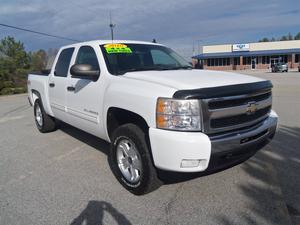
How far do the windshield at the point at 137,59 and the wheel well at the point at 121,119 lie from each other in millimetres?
605

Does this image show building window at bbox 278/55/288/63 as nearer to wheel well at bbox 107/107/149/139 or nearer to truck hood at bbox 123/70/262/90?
truck hood at bbox 123/70/262/90

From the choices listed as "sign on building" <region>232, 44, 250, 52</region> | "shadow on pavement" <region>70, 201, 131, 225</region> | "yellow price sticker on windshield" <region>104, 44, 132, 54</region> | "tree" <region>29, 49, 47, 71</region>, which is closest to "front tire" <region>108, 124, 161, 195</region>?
"shadow on pavement" <region>70, 201, 131, 225</region>

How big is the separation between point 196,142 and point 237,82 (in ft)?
3.37

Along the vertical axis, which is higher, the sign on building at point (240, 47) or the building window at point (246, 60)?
the sign on building at point (240, 47)

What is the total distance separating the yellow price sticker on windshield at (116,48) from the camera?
4.78m

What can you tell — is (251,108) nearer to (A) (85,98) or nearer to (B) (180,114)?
(B) (180,114)

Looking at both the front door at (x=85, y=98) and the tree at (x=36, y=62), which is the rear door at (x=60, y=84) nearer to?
the front door at (x=85, y=98)

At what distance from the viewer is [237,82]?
3701 mm

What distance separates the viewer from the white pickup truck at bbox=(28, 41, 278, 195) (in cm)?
325

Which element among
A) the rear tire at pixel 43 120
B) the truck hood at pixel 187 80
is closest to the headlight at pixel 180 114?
the truck hood at pixel 187 80

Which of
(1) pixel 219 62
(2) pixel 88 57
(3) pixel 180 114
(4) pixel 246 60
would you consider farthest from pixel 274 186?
(1) pixel 219 62

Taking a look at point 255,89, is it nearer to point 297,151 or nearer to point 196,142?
point 196,142

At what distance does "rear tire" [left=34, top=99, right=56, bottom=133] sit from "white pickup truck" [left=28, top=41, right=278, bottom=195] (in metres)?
2.09

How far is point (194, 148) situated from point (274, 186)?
1.50 meters
